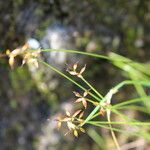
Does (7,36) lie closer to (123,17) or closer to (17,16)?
(17,16)

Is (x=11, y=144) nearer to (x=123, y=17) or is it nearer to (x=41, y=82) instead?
(x=41, y=82)

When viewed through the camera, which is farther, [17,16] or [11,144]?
[11,144]

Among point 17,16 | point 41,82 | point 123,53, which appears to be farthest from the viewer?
point 123,53

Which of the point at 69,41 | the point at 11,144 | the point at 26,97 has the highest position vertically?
the point at 69,41

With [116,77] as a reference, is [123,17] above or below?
above

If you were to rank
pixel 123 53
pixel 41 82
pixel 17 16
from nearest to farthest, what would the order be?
1. pixel 17 16
2. pixel 41 82
3. pixel 123 53

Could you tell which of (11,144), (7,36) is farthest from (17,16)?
(11,144)

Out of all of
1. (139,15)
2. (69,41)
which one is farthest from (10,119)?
(139,15)
